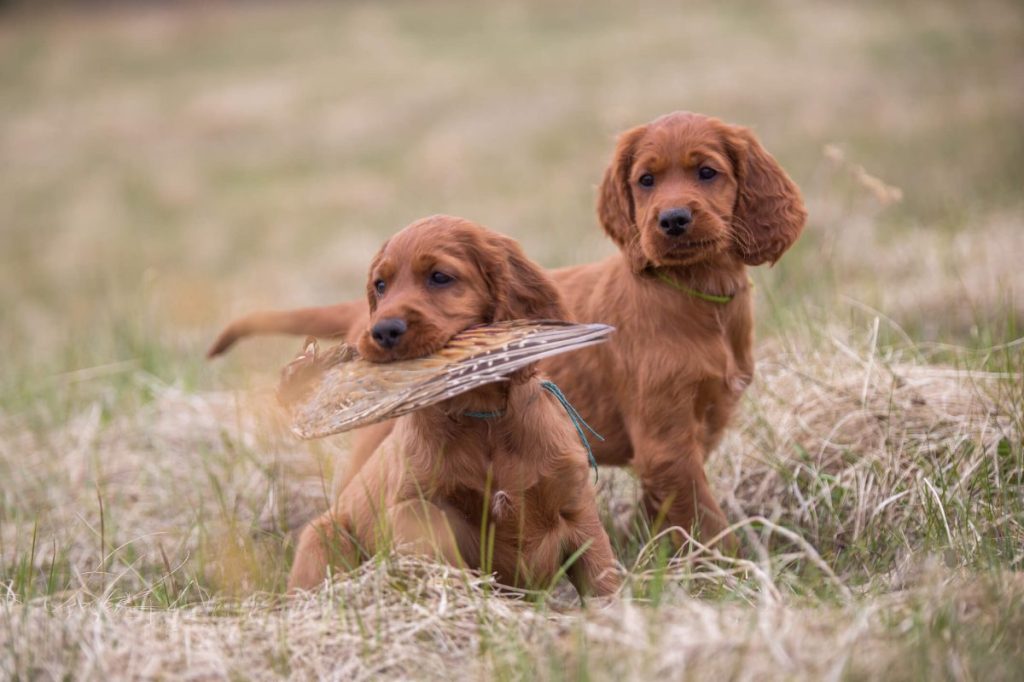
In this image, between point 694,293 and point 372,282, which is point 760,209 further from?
point 372,282

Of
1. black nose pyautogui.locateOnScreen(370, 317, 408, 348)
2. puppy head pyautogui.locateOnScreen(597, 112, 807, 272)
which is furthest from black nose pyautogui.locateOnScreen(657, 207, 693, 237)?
black nose pyautogui.locateOnScreen(370, 317, 408, 348)

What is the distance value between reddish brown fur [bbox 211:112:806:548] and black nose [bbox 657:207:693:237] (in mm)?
65

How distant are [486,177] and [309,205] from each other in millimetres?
2276

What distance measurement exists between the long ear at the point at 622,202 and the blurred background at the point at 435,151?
0.63m

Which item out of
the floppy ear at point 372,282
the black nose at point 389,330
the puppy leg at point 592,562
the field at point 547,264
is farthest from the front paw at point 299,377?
the puppy leg at point 592,562

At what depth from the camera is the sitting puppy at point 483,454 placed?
331 centimetres

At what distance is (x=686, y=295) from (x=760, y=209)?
1.29 feet

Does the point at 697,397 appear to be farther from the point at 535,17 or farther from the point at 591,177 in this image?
the point at 535,17

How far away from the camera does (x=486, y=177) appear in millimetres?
13891

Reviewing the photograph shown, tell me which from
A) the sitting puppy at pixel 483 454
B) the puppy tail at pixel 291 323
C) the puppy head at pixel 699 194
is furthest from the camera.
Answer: the puppy tail at pixel 291 323

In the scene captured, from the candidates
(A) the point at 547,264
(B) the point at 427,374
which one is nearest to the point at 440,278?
(B) the point at 427,374

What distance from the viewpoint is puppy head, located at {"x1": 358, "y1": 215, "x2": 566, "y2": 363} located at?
3154mm

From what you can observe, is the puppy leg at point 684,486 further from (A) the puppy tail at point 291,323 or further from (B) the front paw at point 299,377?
(A) the puppy tail at point 291,323

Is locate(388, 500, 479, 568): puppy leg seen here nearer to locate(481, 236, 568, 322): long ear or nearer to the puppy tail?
locate(481, 236, 568, 322): long ear
